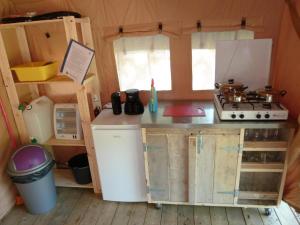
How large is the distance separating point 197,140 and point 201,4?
107cm

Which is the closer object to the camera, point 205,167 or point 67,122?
point 205,167

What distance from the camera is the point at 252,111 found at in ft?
5.46

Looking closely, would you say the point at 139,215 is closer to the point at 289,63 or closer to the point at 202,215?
the point at 202,215

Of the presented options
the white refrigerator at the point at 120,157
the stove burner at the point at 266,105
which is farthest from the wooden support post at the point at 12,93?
the stove burner at the point at 266,105

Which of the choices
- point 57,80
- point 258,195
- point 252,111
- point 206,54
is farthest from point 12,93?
point 258,195

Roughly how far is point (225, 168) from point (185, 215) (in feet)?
1.81

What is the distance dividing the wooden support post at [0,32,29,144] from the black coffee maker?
96 centimetres

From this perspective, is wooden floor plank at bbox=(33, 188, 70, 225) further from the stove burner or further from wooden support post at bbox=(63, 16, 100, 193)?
the stove burner

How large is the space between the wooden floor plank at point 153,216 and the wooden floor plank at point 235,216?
562 millimetres

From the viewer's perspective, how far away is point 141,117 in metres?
1.96

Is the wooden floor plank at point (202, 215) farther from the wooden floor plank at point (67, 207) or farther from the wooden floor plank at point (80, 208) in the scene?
the wooden floor plank at point (67, 207)

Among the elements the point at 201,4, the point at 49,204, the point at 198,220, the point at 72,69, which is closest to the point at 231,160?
the point at 198,220

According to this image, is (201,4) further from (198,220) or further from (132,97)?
(198,220)

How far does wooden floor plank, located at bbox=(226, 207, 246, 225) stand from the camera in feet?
6.26
